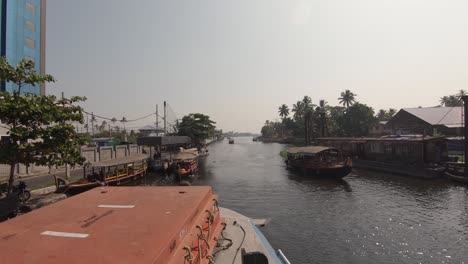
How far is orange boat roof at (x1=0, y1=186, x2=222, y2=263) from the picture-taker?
12.3ft

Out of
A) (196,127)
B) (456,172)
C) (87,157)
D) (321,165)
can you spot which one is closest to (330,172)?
(321,165)

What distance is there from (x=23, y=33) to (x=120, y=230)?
44093 mm

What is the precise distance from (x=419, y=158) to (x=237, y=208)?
→ 25656 mm

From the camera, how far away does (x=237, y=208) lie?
21.5 meters

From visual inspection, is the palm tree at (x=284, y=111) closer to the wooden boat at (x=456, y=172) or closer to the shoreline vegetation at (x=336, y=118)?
the shoreline vegetation at (x=336, y=118)

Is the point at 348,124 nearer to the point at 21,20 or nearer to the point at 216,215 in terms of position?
the point at 21,20

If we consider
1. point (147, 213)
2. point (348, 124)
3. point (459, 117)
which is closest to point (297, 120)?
point (348, 124)

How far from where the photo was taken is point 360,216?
18.8m

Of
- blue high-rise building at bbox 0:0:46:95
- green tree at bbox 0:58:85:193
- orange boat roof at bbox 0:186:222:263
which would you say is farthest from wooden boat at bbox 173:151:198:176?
orange boat roof at bbox 0:186:222:263

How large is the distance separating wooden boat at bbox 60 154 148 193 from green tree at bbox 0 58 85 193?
8.14 meters

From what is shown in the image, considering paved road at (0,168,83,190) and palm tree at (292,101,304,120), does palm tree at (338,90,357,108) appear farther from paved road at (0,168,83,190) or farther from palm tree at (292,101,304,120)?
paved road at (0,168,83,190)

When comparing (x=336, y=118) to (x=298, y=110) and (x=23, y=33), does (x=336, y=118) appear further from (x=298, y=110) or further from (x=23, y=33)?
(x=23, y=33)

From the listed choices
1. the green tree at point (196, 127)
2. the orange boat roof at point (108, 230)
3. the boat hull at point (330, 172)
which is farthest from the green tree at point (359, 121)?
the orange boat roof at point (108, 230)

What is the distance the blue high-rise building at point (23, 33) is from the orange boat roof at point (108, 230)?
36.1 meters
